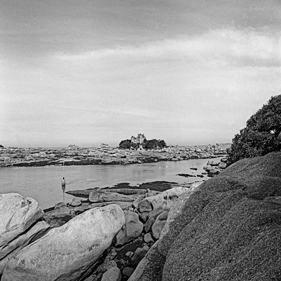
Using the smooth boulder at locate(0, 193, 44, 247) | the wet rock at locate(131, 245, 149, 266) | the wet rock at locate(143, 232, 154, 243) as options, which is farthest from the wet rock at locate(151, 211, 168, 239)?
the smooth boulder at locate(0, 193, 44, 247)

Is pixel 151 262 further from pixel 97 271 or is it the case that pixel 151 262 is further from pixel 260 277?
pixel 260 277

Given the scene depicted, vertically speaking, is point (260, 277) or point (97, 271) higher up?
point (260, 277)

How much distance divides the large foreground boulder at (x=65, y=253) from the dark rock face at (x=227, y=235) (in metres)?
3.08

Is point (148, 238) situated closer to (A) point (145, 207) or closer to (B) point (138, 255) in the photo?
(B) point (138, 255)

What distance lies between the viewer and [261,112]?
18672 mm

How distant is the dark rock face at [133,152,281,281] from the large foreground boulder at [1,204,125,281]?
10.1 ft

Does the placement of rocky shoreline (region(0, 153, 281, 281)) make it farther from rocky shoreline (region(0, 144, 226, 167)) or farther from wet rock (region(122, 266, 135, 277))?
rocky shoreline (region(0, 144, 226, 167))

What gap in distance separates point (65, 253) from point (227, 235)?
269 inches

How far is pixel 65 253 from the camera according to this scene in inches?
423

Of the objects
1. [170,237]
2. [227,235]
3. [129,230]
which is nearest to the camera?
[227,235]

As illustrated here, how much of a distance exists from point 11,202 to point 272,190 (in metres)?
12.1

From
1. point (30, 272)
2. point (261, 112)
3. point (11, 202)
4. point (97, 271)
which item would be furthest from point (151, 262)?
point (261, 112)

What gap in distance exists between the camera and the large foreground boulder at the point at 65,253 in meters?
10.3

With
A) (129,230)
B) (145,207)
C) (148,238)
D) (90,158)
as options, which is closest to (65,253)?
(129,230)
